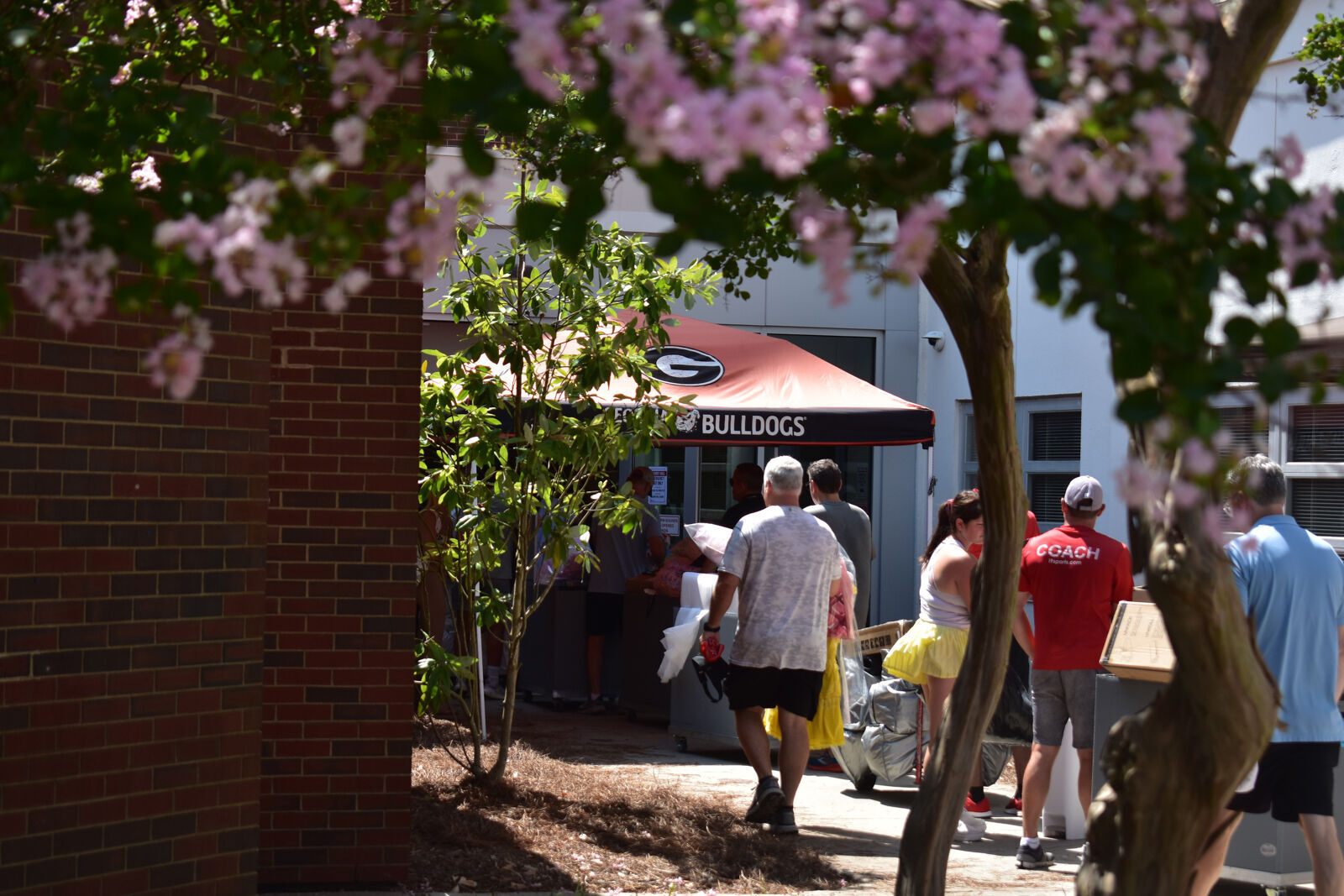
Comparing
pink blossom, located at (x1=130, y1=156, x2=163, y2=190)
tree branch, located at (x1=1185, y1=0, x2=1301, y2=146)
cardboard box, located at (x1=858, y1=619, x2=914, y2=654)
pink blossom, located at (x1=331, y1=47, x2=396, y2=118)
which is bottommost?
cardboard box, located at (x1=858, y1=619, x2=914, y2=654)

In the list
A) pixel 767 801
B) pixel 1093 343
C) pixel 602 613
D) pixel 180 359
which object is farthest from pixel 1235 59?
pixel 1093 343

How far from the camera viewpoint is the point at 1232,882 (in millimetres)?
6617

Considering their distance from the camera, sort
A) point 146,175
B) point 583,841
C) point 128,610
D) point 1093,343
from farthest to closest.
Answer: point 1093,343 < point 583,841 < point 128,610 < point 146,175

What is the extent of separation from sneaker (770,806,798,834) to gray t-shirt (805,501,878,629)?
7.39 ft

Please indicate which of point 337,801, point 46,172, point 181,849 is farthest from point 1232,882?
point 46,172

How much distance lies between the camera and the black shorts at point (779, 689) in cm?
721

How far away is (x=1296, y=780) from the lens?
5.22 metres

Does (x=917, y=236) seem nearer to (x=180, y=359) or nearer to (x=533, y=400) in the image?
(x=180, y=359)

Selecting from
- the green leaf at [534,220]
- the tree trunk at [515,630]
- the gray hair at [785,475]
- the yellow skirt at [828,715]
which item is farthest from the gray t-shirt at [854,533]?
the green leaf at [534,220]

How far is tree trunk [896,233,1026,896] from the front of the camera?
3988 mm

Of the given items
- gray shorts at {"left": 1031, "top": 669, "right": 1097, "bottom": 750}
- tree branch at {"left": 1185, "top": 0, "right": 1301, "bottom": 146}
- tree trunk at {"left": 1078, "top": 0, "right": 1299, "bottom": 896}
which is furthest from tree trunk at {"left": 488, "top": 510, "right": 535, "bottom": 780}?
tree branch at {"left": 1185, "top": 0, "right": 1301, "bottom": 146}

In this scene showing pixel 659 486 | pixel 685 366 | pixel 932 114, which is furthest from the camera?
pixel 659 486

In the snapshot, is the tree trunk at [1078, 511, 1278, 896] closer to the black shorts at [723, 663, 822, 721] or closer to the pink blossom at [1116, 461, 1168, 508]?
the pink blossom at [1116, 461, 1168, 508]

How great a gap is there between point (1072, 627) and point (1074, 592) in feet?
0.57
